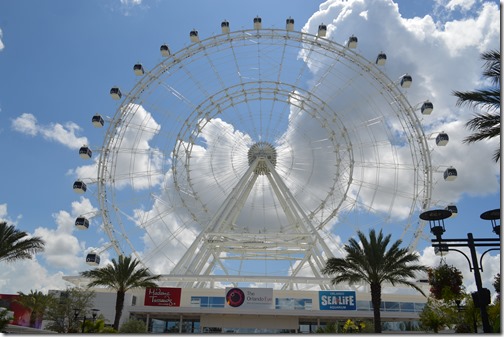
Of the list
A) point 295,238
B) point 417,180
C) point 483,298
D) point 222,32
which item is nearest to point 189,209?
point 295,238

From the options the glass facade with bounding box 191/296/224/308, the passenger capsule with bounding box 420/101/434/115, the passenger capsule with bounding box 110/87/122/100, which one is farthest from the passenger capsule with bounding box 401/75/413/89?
the passenger capsule with bounding box 110/87/122/100

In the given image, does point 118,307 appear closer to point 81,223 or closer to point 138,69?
point 81,223

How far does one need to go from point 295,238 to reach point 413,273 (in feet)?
62.0

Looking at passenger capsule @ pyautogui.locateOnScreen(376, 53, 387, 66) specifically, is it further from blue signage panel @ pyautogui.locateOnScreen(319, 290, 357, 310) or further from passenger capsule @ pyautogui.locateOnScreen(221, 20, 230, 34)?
blue signage panel @ pyautogui.locateOnScreen(319, 290, 357, 310)

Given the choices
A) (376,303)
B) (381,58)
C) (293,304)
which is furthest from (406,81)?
(376,303)

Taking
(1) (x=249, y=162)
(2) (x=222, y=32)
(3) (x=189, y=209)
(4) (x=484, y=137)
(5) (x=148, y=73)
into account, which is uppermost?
(2) (x=222, y=32)

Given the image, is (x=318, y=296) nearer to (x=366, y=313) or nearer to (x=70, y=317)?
(x=366, y=313)

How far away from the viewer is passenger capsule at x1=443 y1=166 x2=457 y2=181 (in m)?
41.5

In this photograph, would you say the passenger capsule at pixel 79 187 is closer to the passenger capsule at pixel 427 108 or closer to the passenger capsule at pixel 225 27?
the passenger capsule at pixel 225 27

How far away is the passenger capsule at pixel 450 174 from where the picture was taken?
41.5 meters

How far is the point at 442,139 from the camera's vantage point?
4169cm

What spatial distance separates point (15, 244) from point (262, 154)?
2460cm

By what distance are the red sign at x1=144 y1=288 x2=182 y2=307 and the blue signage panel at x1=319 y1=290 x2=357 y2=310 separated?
1206 cm

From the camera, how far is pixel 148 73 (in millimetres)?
45906
